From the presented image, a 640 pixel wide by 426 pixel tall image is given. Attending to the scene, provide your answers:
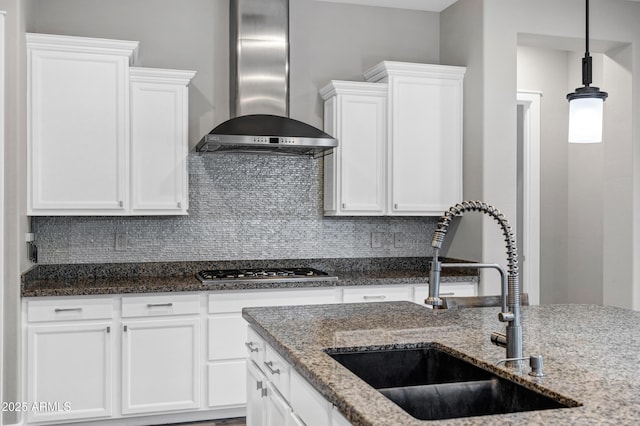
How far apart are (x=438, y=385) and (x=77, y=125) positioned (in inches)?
115

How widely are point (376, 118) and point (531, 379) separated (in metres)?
3.03

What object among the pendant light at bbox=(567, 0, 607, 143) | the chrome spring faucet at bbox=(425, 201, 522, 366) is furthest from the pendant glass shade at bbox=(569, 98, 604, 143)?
the chrome spring faucet at bbox=(425, 201, 522, 366)

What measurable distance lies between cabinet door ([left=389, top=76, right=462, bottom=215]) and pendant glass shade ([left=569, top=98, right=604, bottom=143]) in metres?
1.98

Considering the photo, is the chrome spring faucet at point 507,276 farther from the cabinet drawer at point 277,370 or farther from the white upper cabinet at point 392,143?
the white upper cabinet at point 392,143

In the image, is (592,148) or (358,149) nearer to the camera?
(358,149)

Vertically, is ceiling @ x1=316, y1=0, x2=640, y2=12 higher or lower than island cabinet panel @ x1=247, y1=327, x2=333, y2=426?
higher

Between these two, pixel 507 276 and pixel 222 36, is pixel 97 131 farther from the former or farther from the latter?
pixel 507 276

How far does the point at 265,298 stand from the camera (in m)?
3.83

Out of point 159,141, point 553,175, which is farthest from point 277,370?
point 553,175

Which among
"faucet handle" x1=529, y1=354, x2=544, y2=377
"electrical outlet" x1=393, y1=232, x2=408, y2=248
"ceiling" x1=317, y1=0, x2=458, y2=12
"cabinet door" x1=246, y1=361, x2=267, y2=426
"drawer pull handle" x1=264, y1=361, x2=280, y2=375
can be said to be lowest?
"cabinet door" x1=246, y1=361, x2=267, y2=426

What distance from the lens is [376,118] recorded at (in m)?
4.32

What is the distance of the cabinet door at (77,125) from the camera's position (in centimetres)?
362

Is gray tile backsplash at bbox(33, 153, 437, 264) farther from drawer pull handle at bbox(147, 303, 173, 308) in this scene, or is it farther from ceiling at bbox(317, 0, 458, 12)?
ceiling at bbox(317, 0, 458, 12)

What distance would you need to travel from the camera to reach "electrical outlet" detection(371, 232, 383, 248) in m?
Answer: 4.69
